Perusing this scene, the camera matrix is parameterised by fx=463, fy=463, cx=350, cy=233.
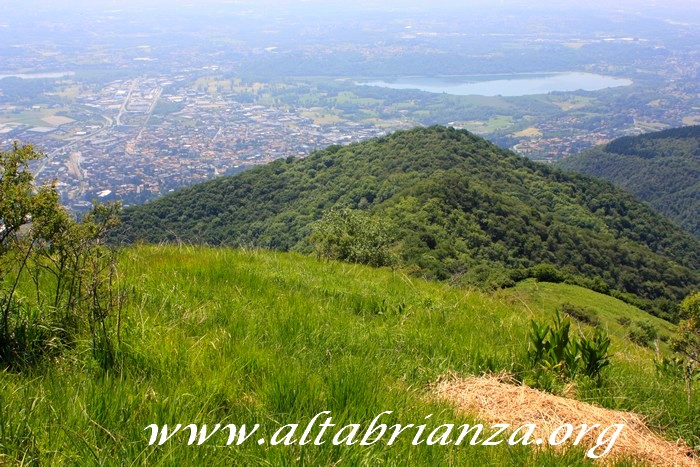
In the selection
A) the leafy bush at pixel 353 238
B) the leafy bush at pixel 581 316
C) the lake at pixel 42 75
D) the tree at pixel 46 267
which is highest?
the lake at pixel 42 75

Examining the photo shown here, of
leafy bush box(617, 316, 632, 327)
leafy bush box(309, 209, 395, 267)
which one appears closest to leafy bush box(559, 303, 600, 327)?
leafy bush box(617, 316, 632, 327)

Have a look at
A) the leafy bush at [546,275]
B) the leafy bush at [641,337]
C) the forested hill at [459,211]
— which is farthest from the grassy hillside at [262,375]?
the leafy bush at [546,275]

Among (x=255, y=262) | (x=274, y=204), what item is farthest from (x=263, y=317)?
(x=274, y=204)

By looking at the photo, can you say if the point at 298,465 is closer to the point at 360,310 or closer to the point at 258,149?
the point at 360,310

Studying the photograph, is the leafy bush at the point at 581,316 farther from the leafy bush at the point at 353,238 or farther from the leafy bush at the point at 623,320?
the leafy bush at the point at 353,238

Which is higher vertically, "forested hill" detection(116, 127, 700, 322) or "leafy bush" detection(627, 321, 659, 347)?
"leafy bush" detection(627, 321, 659, 347)

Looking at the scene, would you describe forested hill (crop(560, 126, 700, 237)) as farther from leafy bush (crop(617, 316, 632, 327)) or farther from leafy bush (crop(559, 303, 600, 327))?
leafy bush (crop(559, 303, 600, 327))

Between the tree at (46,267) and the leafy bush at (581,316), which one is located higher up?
the tree at (46,267)
